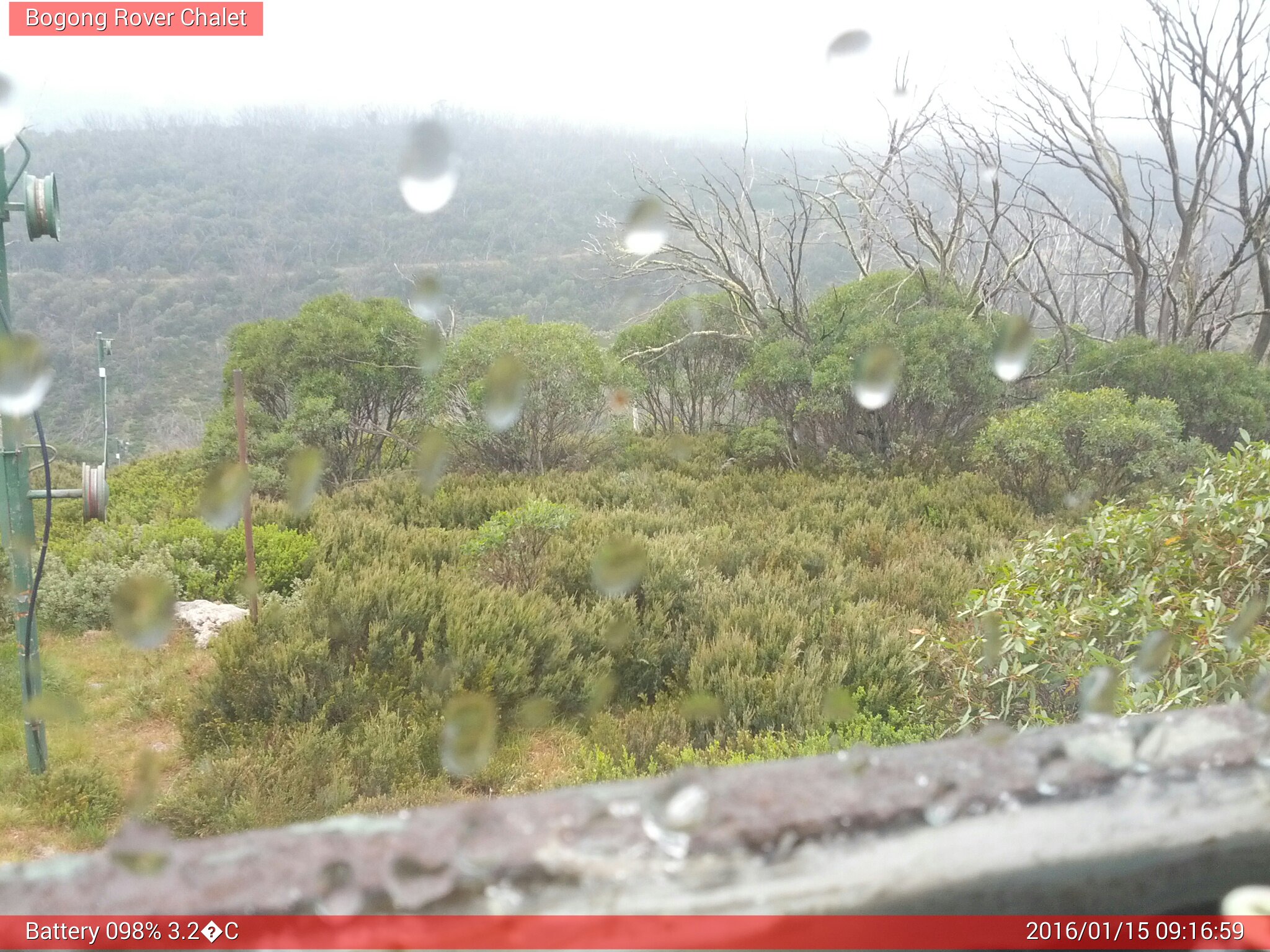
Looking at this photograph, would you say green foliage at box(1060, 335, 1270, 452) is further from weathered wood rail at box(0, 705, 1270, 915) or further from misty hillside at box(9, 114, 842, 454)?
misty hillside at box(9, 114, 842, 454)

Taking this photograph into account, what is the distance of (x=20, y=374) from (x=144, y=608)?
8.59 ft

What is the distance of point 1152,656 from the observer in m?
2.62

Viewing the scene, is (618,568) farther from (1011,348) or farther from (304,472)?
(1011,348)

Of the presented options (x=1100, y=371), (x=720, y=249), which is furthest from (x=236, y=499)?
(x=1100, y=371)

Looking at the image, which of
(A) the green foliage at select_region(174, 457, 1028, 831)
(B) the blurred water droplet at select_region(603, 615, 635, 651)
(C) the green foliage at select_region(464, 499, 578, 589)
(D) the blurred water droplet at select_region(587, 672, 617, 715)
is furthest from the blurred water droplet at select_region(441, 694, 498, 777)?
(C) the green foliage at select_region(464, 499, 578, 589)

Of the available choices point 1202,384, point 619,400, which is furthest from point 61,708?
point 1202,384

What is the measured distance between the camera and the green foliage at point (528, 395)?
9.84 metres

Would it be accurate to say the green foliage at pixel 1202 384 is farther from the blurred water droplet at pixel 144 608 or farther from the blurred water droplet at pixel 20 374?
the blurred water droplet at pixel 20 374

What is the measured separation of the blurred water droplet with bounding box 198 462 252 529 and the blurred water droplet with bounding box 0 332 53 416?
8.26 feet

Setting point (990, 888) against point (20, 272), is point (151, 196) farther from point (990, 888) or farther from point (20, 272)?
point (990, 888)

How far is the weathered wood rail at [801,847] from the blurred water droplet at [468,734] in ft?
12.2

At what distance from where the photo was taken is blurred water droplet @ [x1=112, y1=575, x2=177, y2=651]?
5797 mm

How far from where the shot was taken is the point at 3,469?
12.4 ft

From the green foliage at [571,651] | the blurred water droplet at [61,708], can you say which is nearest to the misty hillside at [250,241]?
the green foliage at [571,651]
